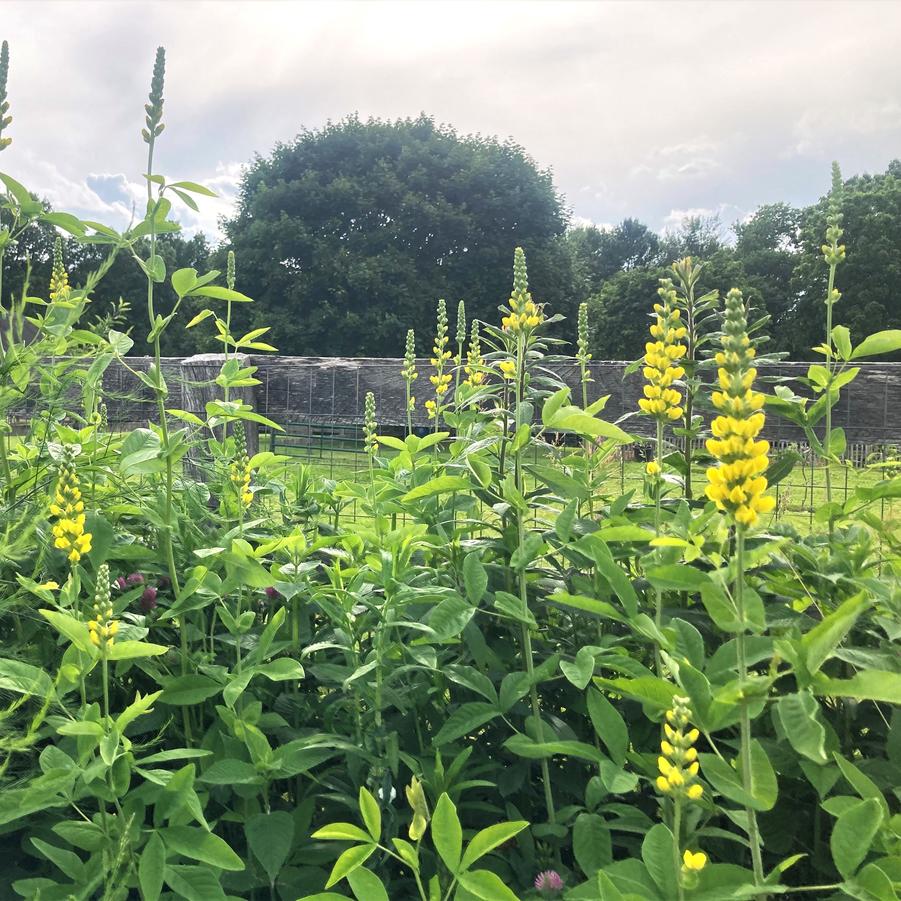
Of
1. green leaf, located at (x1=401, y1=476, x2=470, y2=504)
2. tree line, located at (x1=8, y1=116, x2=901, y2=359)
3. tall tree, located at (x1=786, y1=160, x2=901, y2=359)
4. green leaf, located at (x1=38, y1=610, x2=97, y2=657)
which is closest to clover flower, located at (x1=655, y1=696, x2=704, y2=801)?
green leaf, located at (x1=401, y1=476, x2=470, y2=504)

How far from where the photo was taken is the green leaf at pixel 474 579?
4.21 ft

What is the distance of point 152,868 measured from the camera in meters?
1.13

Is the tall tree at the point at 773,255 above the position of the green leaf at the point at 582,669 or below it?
above

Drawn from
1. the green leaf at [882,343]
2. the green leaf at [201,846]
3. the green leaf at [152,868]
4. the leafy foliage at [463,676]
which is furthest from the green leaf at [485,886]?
the green leaf at [882,343]

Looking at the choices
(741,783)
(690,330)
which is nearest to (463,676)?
(741,783)

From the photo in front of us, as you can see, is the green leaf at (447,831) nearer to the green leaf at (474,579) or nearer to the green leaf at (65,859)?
the green leaf at (474,579)

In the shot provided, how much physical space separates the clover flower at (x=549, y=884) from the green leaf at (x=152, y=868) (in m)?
0.57

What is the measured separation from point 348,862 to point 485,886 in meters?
0.19

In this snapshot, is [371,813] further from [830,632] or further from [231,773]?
[830,632]

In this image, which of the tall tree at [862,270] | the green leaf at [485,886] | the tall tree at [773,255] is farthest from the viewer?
the tall tree at [773,255]

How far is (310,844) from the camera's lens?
1.32m

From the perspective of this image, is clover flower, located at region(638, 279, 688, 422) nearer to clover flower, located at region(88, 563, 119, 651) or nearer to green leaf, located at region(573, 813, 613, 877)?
green leaf, located at region(573, 813, 613, 877)

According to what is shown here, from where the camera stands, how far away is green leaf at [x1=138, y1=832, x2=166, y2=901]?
110 centimetres

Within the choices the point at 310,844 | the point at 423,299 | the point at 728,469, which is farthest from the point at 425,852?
the point at 423,299
